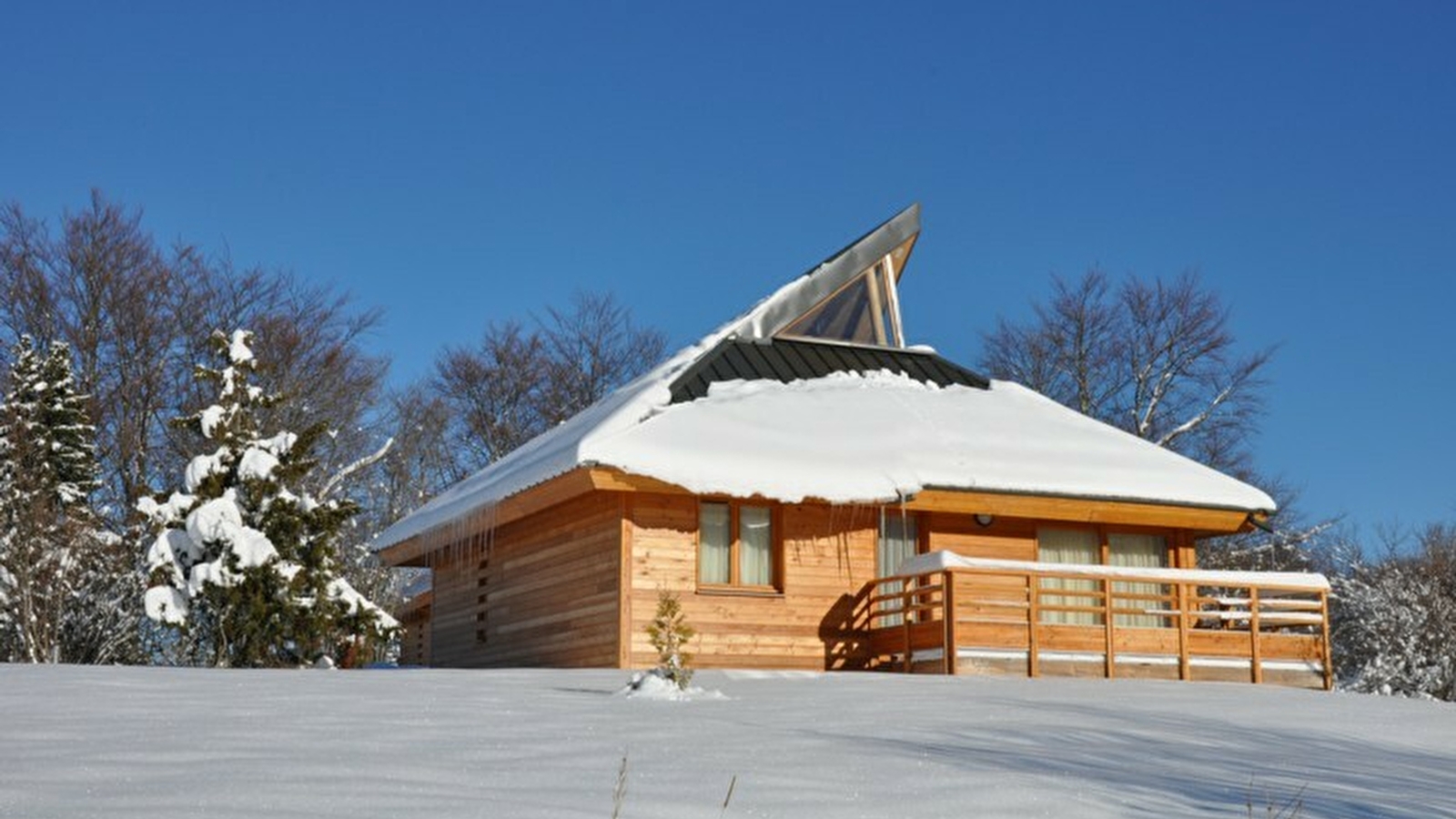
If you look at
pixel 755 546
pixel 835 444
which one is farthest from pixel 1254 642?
pixel 755 546

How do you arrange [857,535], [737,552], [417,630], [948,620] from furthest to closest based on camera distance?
[417,630]
[857,535]
[737,552]
[948,620]

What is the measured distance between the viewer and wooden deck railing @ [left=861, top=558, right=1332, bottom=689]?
16328mm

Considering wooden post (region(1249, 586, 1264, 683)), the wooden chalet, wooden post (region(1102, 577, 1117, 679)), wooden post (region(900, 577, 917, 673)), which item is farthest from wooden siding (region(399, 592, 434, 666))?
wooden post (region(1249, 586, 1264, 683))

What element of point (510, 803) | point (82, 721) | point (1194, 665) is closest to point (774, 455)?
point (1194, 665)

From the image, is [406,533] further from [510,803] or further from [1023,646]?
[510,803]

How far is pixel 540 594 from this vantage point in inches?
738

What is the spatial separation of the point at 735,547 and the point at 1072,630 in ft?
12.2

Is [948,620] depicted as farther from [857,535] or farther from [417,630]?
[417,630]

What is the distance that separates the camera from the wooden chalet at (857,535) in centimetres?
1652

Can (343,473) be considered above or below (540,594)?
above

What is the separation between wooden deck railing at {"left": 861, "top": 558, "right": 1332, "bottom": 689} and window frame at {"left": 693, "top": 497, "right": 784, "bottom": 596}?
3.70 feet

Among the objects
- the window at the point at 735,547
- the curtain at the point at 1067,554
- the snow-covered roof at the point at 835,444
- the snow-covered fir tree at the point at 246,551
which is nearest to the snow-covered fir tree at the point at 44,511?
the snow-covered fir tree at the point at 246,551

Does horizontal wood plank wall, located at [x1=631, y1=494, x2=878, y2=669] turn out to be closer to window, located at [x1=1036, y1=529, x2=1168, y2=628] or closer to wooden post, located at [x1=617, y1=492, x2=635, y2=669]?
wooden post, located at [x1=617, y1=492, x2=635, y2=669]

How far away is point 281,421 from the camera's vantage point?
97.9 feet
